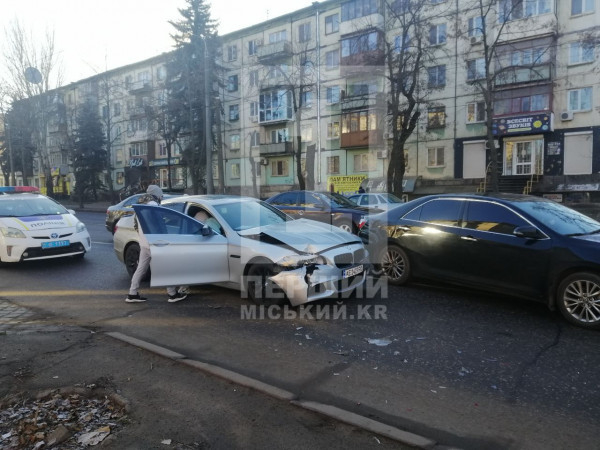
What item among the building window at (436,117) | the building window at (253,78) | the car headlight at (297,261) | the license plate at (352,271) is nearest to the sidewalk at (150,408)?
the car headlight at (297,261)

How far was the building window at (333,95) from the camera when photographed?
35.6 meters

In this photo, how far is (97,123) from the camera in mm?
46938

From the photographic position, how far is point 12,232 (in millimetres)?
8938

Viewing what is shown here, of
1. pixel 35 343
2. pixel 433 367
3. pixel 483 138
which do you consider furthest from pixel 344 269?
pixel 483 138

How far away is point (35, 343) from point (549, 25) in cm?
3167

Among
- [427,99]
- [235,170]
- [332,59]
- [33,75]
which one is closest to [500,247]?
[427,99]

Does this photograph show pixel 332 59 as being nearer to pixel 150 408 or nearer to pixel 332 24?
pixel 332 24

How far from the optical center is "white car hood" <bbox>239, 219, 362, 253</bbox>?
575 centimetres

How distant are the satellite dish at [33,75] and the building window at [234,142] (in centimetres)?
1830

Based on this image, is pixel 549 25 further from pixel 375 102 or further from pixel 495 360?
pixel 495 360

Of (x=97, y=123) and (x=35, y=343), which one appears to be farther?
(x=97, y=123)

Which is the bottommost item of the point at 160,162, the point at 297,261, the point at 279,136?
the point at 297,261

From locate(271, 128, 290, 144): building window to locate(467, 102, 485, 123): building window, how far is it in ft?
52.1

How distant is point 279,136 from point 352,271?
35810 mm
